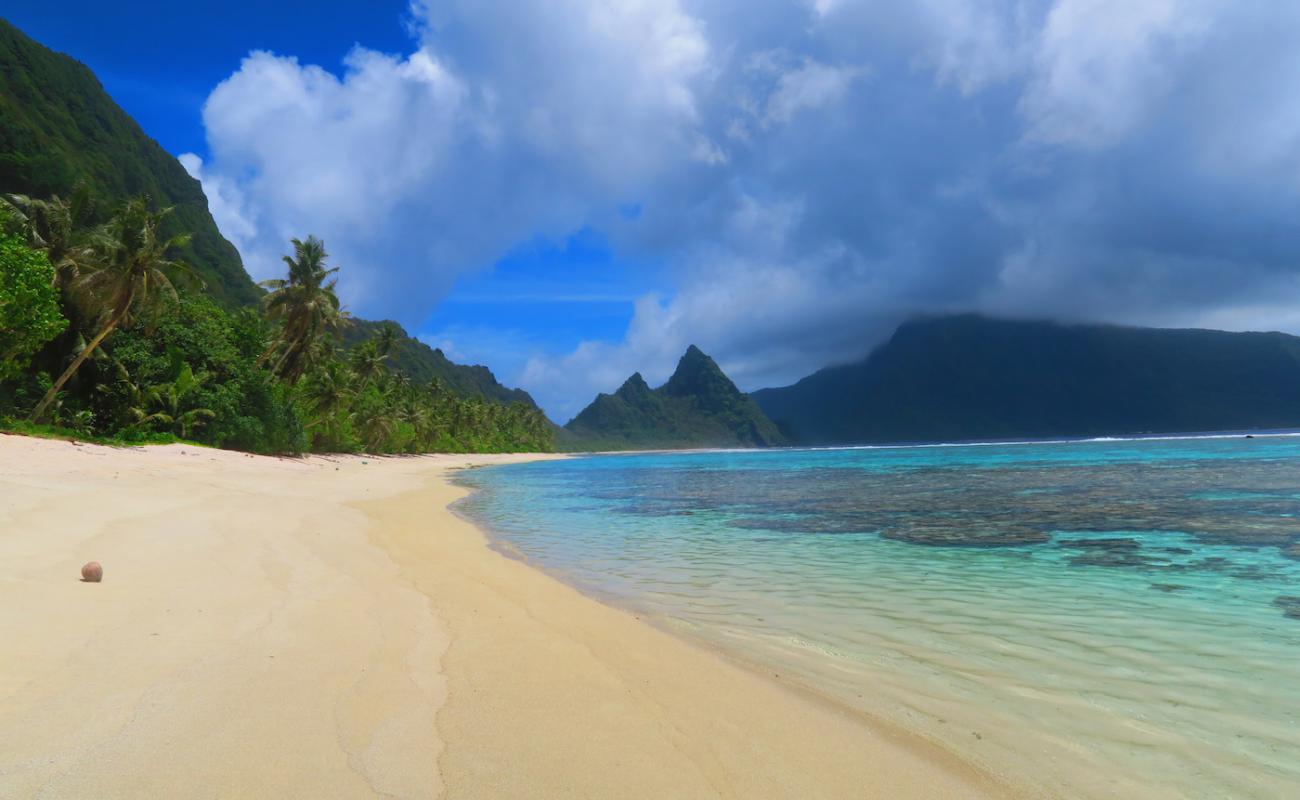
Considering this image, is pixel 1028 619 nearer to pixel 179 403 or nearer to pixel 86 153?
pixel 179 403

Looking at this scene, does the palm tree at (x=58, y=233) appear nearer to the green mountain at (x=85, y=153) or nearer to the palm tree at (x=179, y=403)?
the palm tree at (x=179, y=403)

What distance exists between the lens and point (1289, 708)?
4.33 meters

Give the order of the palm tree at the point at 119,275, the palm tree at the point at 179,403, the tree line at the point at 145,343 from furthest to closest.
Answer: the palm tree at the point at 179,403 < the palm tree at the point at 119,275 < the tree line at the point at 145,343

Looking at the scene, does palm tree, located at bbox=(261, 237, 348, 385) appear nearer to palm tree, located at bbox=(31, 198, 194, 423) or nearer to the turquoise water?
palm tree, located at bbox=(31, 198, 194, 423)

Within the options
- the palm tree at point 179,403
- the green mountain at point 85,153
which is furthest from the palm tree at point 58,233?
the green mountain at point 85,153

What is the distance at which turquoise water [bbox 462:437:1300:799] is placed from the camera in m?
3.78

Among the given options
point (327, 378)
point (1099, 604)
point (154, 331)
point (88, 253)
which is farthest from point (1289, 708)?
point (327, 378)

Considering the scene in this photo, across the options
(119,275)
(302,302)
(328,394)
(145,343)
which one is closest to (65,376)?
(119,275)

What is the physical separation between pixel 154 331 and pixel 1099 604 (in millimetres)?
44926

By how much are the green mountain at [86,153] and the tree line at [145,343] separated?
19.7 meters

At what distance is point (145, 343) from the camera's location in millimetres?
35188

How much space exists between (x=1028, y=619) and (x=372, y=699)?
6346 mm

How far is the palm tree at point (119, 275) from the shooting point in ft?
97.2

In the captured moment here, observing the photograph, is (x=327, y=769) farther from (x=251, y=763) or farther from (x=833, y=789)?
(x=833, y=789)
